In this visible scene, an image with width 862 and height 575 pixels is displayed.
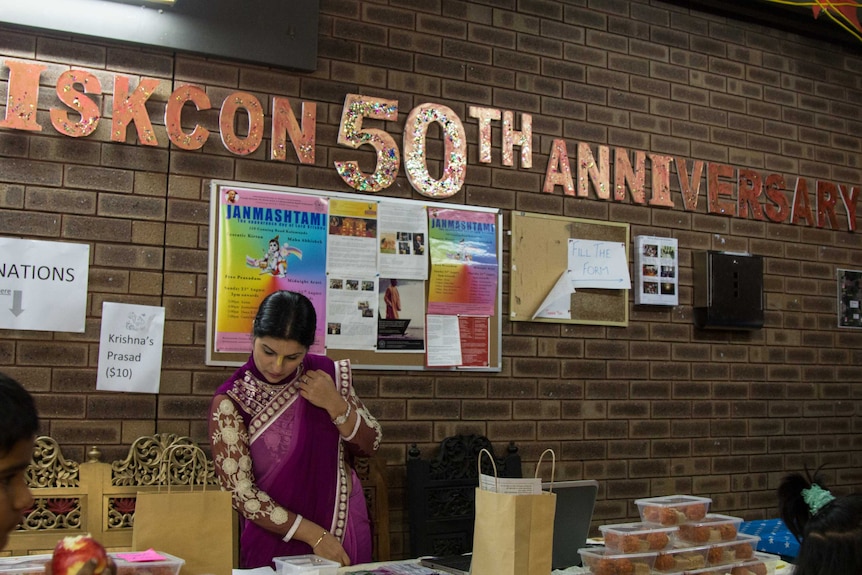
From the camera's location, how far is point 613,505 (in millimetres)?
4488

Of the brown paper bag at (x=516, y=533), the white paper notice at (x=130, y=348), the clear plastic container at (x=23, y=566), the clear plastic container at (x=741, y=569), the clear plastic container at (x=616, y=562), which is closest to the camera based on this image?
the clear plastic container at (x=23, y=566)

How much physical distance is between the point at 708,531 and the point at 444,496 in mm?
1554

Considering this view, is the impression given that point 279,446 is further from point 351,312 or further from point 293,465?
point 351,312

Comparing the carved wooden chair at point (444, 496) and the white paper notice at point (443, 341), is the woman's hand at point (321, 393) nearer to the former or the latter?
the carved wooden chair at point (444, 496)

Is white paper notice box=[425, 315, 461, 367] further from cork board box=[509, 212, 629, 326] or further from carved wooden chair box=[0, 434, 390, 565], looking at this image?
carved wooden chair box=[0, 434, 390, 565]

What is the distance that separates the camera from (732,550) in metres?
2.62

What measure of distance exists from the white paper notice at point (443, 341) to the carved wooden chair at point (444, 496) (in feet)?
1.19

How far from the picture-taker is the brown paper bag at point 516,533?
220cm

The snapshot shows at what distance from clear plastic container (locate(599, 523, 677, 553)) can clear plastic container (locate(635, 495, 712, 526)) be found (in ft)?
0.16

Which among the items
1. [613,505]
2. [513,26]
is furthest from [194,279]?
[613,505]

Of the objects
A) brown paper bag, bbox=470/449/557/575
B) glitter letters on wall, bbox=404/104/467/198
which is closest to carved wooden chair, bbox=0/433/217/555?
brown paper bag, bbox=470/449/557/575

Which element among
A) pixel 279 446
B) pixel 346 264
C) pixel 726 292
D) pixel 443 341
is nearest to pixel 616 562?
pixel 279 446

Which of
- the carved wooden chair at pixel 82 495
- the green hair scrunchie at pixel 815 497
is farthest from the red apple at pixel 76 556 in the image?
the green hair scrunchie at pixel 815 497

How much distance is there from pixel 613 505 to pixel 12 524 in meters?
3.61
